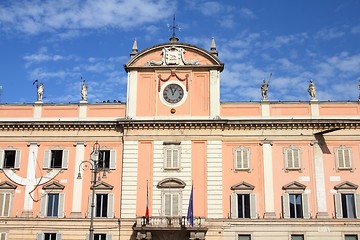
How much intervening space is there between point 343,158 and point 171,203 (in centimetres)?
1275

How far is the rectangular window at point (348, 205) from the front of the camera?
35531 mm

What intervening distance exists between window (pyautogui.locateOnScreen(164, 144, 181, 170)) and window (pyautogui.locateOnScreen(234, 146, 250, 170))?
4.17 meters

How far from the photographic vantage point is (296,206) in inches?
1411

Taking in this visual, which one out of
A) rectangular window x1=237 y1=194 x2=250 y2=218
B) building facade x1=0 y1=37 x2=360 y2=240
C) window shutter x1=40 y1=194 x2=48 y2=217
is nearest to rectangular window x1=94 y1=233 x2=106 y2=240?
building facade x1=0 y1=37 x2=360 y2=240

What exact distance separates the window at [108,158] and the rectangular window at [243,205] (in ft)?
30.7

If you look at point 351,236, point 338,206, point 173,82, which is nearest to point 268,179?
point 338,206

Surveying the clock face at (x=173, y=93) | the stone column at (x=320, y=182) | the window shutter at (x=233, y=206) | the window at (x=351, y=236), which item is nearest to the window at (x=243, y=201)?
the window shutter at (x=233, y=206)

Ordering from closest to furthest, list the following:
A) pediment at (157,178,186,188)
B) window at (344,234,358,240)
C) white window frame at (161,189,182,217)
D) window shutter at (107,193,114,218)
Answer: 1. window at (344,234,358,240)
2. white window frame at (161,189,182,217)
3. window shutter at (107,193,114,218)
4. pediment at (157,178,186,188)

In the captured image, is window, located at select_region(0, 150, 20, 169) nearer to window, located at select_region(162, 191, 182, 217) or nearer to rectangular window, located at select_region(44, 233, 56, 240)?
rectangular window, located at select_region(44, 233, 56, 240)

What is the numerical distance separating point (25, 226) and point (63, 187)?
372 centimetres

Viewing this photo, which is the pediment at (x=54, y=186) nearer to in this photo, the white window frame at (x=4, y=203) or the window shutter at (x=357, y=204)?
the white window frame at (x=4, y=203)

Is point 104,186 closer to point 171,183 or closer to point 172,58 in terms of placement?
point 171,183

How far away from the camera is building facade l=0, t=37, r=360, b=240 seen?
35.5 metres

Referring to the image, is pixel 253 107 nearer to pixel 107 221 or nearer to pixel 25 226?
pixel 107 221
